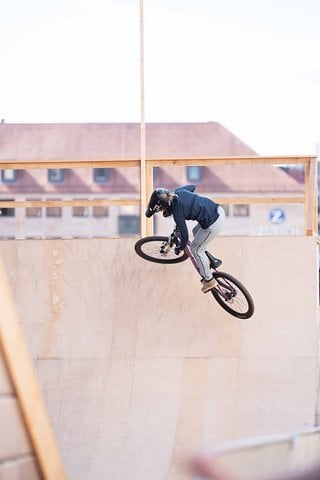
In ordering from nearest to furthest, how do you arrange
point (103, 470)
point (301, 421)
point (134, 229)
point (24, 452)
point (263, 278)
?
point (24, 452), point (103, 470), point (301, 421), point (263, 278), point (134, 229)

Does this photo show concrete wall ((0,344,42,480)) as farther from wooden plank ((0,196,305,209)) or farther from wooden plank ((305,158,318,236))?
wooden plank ((305,158,318,236))

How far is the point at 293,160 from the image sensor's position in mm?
15148

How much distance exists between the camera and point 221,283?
531 inches

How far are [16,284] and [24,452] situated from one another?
7.26 meters

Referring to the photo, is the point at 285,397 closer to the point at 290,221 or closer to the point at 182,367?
the point at 182,367

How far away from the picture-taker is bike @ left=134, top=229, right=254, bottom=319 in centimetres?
1338

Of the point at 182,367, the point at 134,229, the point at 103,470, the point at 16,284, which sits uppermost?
the point at 134,229

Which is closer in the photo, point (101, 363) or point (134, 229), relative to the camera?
point (101, 363)

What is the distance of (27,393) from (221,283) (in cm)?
613

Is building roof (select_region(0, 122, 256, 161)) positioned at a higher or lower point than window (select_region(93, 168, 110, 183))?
higher

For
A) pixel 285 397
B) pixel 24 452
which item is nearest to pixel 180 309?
pixel 285 397

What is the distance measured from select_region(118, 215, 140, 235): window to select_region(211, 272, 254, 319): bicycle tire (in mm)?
124537

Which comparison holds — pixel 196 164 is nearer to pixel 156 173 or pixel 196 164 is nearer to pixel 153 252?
pixel 153 252

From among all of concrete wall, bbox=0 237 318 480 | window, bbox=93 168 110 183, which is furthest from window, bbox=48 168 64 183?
concrete wall, bbox=0 237 318 480
